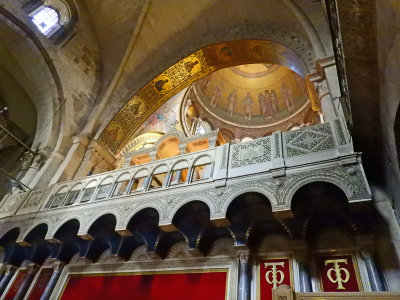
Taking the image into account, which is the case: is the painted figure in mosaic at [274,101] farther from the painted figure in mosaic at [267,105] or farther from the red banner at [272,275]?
the red banner at [272,275]

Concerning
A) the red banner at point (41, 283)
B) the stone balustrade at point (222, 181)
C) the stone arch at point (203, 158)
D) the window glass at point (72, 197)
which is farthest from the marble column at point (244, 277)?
the red banner at point (41, 283)

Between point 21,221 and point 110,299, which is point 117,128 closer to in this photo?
point 21,221

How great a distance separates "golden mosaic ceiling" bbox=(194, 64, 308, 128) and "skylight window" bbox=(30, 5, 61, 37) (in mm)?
7975

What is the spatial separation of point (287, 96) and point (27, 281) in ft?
50.7

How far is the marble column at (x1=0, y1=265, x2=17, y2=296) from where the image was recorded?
684cm

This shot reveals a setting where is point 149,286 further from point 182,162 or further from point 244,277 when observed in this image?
point 182,162

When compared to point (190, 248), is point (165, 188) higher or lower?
higher

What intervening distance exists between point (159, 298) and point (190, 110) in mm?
12104

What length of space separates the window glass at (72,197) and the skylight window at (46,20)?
6859 mm

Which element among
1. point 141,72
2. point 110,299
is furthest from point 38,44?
point 110,299

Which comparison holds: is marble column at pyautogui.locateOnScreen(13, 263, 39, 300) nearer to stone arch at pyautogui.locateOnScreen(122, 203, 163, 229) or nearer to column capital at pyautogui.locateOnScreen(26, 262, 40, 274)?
column capital at pyautogui.locateOnScreen(26, 262, 40, 274)

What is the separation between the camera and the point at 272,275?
4504mm

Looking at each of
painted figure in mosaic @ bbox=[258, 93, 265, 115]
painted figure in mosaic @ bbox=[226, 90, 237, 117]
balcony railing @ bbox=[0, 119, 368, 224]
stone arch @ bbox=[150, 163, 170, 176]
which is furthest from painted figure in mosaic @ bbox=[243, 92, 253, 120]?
stone arch @ bbox=[150, 163, 170, 176]

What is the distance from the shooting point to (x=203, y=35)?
1113cm
